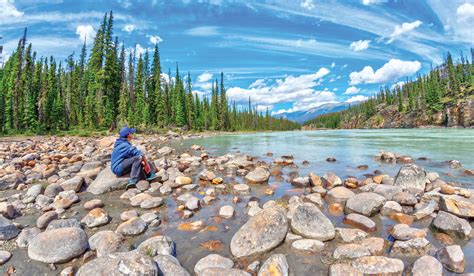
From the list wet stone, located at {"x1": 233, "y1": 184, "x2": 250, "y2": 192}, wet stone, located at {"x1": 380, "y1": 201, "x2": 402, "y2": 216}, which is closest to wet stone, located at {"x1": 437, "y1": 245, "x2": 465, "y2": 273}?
wet stone, located at {"x1": 380, "y1": 201, "x2": 402, "y2": 216}

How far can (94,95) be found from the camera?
47.9 meters

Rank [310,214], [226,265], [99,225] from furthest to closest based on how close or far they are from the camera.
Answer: [99,225]
[310,214]
[226,265]

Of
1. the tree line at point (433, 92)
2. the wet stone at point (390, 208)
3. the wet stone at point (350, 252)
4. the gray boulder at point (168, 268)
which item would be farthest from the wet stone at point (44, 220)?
the tree line at point (433, 92)

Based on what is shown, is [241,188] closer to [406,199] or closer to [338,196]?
[338,196]

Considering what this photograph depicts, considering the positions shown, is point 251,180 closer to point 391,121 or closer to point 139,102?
point 139,102

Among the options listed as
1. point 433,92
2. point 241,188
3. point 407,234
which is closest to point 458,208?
point 407,234

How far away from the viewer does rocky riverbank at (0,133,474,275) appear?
3326 millimetres

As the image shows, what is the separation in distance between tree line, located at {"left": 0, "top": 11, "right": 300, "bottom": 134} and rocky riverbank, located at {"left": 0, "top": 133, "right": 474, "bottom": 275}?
38.0m

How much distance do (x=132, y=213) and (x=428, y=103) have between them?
12492 centimetres

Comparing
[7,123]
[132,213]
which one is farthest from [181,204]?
[7,123]

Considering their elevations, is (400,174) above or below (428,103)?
below

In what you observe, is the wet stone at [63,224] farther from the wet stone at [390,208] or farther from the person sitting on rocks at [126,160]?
the wet stone at [390,208]

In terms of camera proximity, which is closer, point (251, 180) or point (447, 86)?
point (251, 180)

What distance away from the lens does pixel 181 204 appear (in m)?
6.16
